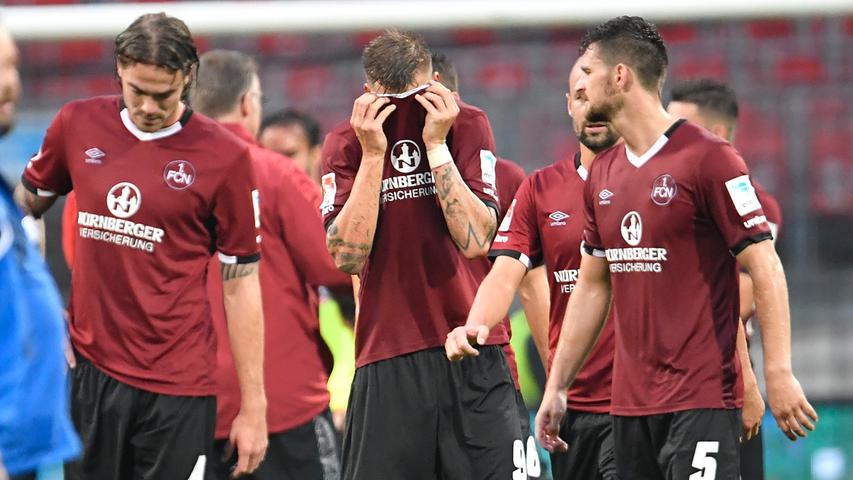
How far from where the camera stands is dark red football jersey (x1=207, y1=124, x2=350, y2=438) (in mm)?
5473

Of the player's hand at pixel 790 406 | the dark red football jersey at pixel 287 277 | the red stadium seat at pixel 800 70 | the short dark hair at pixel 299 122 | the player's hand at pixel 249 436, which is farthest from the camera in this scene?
the red stadium seat at pixel 800 70

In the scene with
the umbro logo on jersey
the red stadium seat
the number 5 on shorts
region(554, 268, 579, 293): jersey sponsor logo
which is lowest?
the number 5 on shorts

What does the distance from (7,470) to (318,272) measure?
2338 mm

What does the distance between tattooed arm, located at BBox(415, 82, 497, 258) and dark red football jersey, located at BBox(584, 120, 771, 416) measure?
17.9 inches

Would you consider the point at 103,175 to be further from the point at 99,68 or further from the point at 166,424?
the point at 99,68

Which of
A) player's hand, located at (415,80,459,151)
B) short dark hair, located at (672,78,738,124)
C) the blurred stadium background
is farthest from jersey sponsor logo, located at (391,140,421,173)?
the blurred stadium background

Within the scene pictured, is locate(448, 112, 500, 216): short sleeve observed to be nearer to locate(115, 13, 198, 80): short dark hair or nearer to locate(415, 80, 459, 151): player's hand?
locate(415, 80, 459, 151): player's hand

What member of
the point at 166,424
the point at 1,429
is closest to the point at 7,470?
the point at 1,429

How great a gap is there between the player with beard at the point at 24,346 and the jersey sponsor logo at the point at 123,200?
112 cm

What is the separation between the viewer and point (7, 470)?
127 inches

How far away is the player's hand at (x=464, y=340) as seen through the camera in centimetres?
406

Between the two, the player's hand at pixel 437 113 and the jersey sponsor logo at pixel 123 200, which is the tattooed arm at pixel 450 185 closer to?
the player's hand at pixel 437 113

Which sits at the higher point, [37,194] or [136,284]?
[37,194]

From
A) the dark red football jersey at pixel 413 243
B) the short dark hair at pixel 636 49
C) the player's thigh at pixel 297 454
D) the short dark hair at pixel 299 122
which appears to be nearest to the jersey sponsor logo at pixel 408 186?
the dark red football jersey at pixel 413 243
